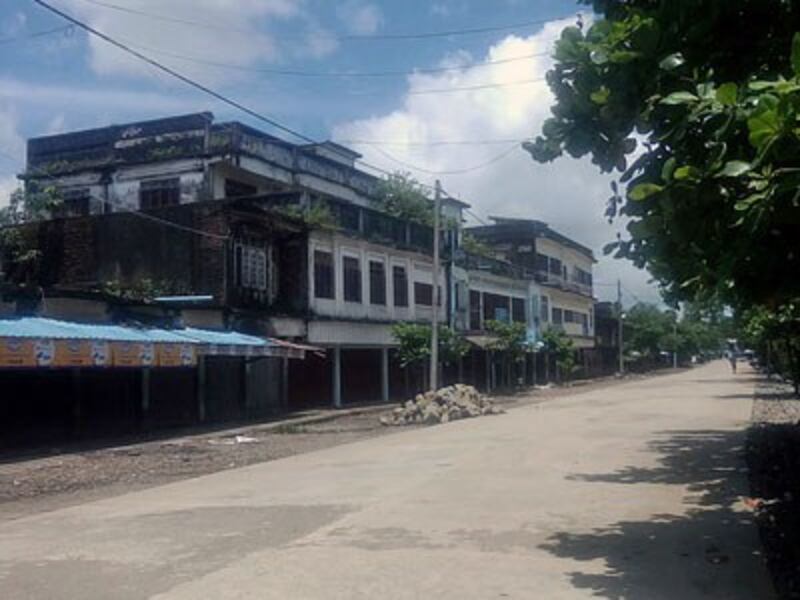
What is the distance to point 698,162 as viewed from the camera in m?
6.25

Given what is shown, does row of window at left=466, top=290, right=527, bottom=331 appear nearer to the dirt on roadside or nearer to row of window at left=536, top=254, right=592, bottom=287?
row of window at left=536, top=254, right=592, bottom=287

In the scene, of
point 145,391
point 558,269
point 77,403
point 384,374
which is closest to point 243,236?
point 145,391

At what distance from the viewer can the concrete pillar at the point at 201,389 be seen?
27519mm

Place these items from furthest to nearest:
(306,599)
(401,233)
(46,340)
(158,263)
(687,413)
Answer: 1. (401,233)
2. (158,263)
3. (687,413)
4. (46,340)
5. (306,599)

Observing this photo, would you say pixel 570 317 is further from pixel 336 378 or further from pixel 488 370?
pixel 336 378

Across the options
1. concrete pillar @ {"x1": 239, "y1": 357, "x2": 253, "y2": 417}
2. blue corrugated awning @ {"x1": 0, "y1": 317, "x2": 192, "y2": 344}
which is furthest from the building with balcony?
blue corrugated awning @ {"x1": 0, "y1": 317, "x2": 192, "y2": 344}

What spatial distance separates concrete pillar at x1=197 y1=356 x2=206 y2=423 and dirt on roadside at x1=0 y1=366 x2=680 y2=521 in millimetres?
1600

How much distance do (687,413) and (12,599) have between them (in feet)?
76.2

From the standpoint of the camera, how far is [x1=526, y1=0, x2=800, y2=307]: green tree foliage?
5309 mm

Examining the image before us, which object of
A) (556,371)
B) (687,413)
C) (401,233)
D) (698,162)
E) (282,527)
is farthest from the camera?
(556,371)

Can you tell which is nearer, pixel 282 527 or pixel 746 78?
pixel 746 78

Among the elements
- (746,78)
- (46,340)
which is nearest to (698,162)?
(746,78)

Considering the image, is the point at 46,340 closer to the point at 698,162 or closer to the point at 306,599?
the point at 306,599

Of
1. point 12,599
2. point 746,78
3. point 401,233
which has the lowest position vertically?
point 12,599
